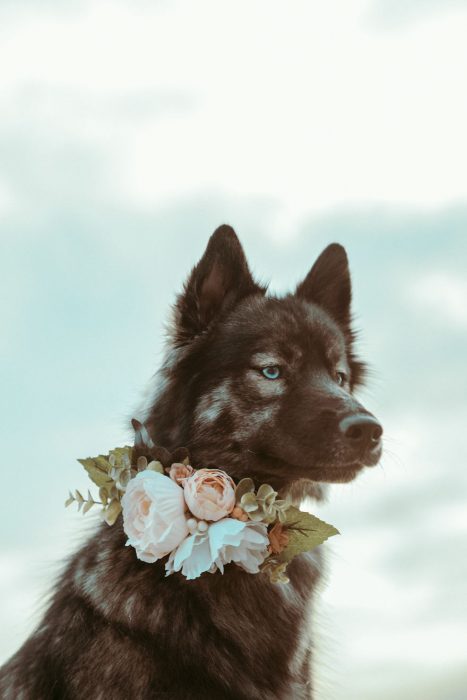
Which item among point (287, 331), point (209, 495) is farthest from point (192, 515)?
point (287, 331)

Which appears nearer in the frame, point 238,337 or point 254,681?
point 254,681

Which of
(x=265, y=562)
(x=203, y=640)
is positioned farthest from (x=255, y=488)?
(x=203, y=640)

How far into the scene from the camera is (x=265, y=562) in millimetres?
5637

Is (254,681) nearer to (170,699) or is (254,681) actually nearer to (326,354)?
(170,699)

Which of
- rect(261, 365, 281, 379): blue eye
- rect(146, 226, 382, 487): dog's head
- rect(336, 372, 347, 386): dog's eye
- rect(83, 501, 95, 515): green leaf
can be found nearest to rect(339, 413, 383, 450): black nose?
rect(146, 226, 382, 487): dog's head

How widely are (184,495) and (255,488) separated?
758mm

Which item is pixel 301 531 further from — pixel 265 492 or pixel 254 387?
pixel 254 387

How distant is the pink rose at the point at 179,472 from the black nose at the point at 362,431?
3.55ft

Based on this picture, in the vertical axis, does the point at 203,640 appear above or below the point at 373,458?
below

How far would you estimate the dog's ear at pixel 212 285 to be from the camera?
6.33 metres

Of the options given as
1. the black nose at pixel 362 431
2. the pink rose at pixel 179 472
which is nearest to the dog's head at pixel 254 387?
the black nose at pixel 362 431

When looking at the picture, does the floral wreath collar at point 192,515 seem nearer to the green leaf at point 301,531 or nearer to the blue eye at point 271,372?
the green leaf at point 301,531

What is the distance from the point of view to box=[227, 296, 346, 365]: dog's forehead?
6.23 m

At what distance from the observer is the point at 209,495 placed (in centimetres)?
536
